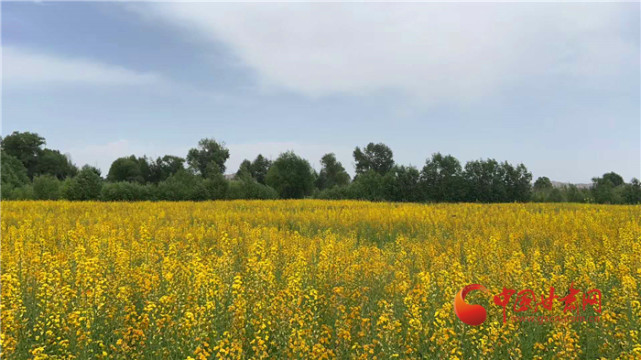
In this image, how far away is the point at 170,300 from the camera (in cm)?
442

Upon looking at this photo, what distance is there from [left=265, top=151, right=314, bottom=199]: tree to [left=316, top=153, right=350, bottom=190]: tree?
2741 centimetres

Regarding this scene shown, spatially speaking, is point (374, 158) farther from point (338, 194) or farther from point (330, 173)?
point (338, 194)

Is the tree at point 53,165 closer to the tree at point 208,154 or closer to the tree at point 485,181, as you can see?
the tree at point 208,154

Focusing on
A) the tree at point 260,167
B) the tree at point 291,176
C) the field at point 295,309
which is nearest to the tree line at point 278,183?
the tree at point 291,176

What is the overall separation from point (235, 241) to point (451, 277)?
5437mm

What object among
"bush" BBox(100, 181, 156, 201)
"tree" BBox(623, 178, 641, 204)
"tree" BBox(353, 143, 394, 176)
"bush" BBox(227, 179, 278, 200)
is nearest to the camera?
"bush" BBox(100, 181, 156, 201)

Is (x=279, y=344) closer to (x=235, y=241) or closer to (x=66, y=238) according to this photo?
(x=235, y=241)

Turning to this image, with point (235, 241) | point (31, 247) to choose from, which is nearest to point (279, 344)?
point (235, 241)

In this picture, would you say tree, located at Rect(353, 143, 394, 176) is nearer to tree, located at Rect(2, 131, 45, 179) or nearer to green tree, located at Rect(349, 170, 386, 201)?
green tree, located at Rect(349, 170, 386, 201)

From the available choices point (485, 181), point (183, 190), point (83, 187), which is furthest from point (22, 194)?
point (485, 181)

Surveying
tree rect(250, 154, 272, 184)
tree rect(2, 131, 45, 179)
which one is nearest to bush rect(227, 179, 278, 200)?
tree rect(250, 154, 272, 184)

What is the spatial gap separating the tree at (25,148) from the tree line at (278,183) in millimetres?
74

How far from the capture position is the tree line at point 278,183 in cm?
3719

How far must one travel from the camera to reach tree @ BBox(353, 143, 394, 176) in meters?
79.7
